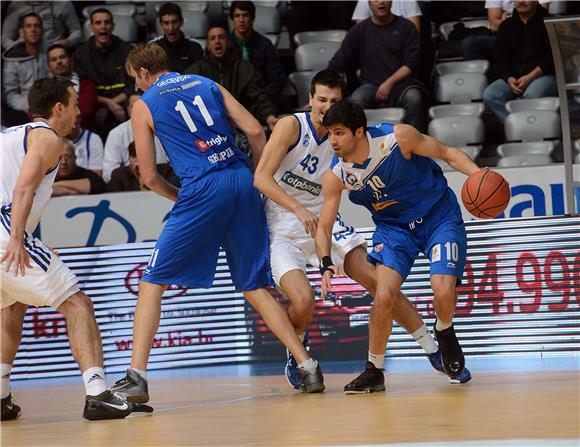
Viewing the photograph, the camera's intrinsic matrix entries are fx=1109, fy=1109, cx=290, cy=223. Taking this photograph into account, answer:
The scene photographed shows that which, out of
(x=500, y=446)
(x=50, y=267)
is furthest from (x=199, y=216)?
(x=500, y=446)

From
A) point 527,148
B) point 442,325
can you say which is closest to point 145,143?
point 442,325

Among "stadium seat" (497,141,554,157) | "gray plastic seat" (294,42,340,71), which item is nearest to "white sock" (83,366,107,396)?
"stadium seat" (497,141,554,157)

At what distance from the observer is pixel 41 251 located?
606cm

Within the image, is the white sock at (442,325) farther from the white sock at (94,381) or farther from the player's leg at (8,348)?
the player's leg at (8,348)

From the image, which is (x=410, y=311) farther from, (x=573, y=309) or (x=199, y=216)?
(x=573, y=309)

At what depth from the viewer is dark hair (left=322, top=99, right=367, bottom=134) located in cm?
668

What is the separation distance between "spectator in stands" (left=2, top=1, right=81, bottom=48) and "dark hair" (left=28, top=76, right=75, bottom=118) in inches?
312

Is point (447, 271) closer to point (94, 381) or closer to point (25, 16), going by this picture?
point (94, 381)

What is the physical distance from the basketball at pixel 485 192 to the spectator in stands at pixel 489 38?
6.57 m

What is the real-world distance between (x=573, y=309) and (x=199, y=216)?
3.90 meters

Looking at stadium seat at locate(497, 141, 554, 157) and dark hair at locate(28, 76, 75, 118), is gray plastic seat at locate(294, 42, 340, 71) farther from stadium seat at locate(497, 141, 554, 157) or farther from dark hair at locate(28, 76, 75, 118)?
dark hair at locate(28, 76, 75, 118)

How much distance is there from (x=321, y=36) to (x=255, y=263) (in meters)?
7.52

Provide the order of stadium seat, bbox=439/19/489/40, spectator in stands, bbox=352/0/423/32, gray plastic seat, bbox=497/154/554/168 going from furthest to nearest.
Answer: stadium seat, bbox=439/19/489/40 → spectator in stands, bbox=352/0/423/32 → gray plastic seat, bbox=497/154/554/168

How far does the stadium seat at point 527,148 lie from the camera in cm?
1155
